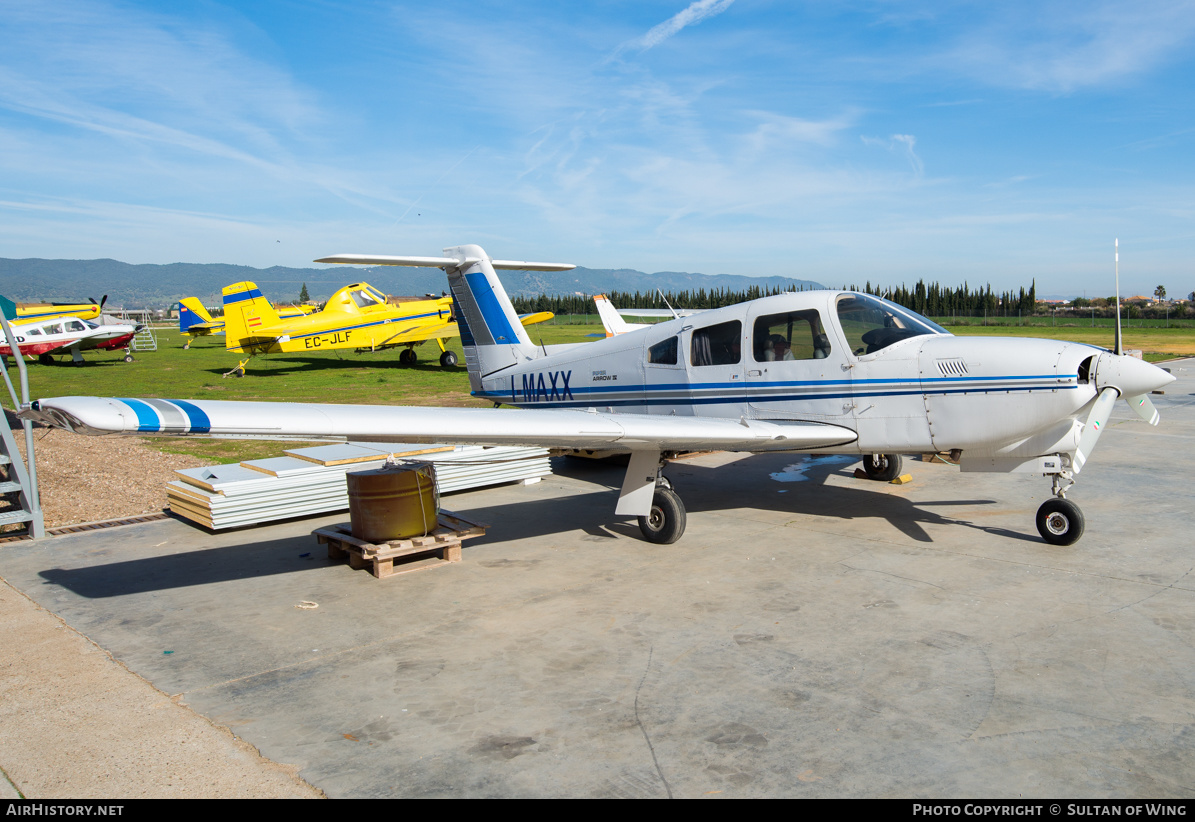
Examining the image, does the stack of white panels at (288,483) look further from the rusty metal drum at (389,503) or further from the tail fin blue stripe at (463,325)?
the tail fin blue stripe at (463,325)

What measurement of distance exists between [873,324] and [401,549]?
16.7 ft

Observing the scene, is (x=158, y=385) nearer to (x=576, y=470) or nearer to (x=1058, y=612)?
(x=576, y=470)

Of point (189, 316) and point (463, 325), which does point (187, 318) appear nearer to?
point (189, 316)

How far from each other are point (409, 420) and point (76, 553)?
14.5 ft

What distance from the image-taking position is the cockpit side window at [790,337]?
7578 mm

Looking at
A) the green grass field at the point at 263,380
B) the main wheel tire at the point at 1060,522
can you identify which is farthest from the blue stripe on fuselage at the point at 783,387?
the green grass field at the point at 263,380

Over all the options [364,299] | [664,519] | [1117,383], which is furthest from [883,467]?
[364,299]

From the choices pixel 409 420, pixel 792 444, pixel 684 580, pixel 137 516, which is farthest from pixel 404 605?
pixel 137 516

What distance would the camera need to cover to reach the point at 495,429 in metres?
6.02

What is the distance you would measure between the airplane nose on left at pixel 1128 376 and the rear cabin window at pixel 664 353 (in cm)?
411

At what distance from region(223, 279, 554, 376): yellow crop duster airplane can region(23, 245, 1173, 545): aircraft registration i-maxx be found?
20.6m

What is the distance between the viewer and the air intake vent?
22.6ft

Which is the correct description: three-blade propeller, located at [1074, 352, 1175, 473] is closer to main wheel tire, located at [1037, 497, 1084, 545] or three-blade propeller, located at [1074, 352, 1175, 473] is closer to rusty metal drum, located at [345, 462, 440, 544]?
main wheel tire, located at [1037, 497, 1084, 545]

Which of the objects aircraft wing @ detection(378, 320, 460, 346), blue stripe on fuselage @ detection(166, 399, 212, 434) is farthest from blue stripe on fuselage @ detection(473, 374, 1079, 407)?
aircraft wing @ detection(378, 320, 460, 346)
